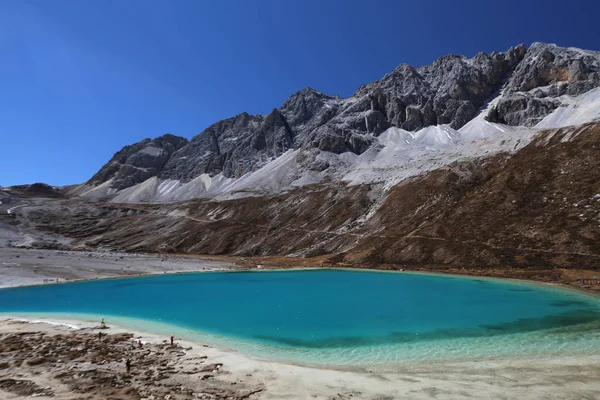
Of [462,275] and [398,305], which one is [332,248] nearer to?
[462,275]

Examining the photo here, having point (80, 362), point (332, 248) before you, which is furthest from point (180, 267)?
point (80, 362)

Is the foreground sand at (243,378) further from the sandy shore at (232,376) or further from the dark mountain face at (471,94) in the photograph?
the dark mountain face at (471,94)

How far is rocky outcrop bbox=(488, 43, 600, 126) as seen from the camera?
12788 centimetres

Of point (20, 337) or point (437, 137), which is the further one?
point (437, 137)

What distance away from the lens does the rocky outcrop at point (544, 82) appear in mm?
127875

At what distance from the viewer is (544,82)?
14388cm

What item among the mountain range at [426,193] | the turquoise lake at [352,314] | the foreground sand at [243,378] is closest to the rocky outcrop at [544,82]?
the mountain range at [426,193]

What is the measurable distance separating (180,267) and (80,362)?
6424 cm

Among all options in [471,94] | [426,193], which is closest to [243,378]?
[426,193]

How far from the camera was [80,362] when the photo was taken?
1866cm

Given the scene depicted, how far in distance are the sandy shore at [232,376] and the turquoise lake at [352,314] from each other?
98.0 inches

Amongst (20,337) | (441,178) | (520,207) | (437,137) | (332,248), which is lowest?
(20,337)

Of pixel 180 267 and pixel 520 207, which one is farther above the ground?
pixel 520 207

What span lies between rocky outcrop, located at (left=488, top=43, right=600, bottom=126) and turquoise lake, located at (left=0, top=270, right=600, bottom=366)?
108 m
